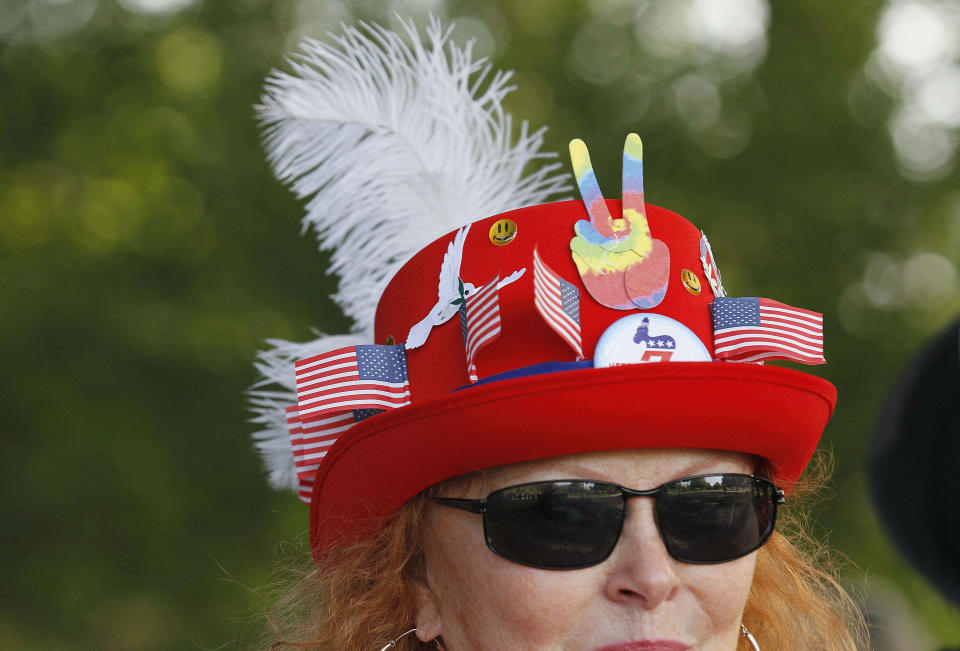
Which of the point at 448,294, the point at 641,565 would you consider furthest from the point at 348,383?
the point at 641,565

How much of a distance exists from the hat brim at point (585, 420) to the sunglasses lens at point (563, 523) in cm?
7

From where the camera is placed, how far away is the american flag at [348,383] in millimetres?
2174

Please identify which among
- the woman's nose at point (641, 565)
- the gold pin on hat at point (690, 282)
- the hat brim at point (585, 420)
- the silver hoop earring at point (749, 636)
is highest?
the gold pin on hat at point (690, 282)

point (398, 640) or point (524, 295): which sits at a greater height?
point (524, 295)

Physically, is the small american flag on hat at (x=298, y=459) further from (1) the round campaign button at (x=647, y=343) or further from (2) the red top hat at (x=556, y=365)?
(1) the round campaign button at (x=647, y=343)

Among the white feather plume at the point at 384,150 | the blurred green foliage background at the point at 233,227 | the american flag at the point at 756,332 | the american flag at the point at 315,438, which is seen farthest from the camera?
the blurred green foliage background at the point at 233,227

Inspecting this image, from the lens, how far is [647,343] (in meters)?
2.03

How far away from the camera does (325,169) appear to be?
2.82 meters

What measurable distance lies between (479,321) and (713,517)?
2.01 ft

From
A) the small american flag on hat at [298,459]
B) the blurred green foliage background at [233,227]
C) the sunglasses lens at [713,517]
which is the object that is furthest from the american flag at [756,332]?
the blurred green foliage background at [233,227]

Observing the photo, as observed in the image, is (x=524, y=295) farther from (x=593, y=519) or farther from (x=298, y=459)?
(x=298, y=459)

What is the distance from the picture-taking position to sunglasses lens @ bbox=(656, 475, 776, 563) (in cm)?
201

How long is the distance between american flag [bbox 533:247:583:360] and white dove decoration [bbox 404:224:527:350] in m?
0.19

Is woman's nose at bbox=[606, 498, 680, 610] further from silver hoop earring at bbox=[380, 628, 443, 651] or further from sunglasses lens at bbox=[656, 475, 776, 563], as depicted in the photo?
silver hoop earring at bbox=[380, 628, 443, 651]
